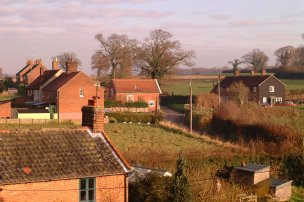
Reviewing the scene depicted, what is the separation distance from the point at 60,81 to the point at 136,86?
15.2 meters

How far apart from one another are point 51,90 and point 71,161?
43.5 metres

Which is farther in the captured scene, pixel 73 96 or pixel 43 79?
pixel 43 79

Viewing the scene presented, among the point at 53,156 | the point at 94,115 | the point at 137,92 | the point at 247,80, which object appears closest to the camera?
the point at 53,156

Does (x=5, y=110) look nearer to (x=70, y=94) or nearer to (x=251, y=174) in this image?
(x=70, y=94)

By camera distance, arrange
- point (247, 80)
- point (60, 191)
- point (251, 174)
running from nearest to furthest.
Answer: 1. point (60, 191)
2. point (251, 174)
3. point (247, 80)

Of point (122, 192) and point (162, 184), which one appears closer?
point (122, 192)

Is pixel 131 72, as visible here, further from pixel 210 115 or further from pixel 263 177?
pixel 263 177

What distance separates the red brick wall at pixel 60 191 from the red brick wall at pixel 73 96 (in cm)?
4001

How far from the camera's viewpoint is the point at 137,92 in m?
72.8

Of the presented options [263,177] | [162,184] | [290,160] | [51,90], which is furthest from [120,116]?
[162,184]

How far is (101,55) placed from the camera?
305ft

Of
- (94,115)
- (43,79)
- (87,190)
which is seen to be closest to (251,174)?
(94,115)

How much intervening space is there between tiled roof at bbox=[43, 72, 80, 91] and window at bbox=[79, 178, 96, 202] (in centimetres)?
4117

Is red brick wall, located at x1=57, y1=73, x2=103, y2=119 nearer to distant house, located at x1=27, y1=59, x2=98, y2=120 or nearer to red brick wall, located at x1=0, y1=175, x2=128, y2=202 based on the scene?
distant house, located at x1=27, y1=59, x2=98, y2=120
